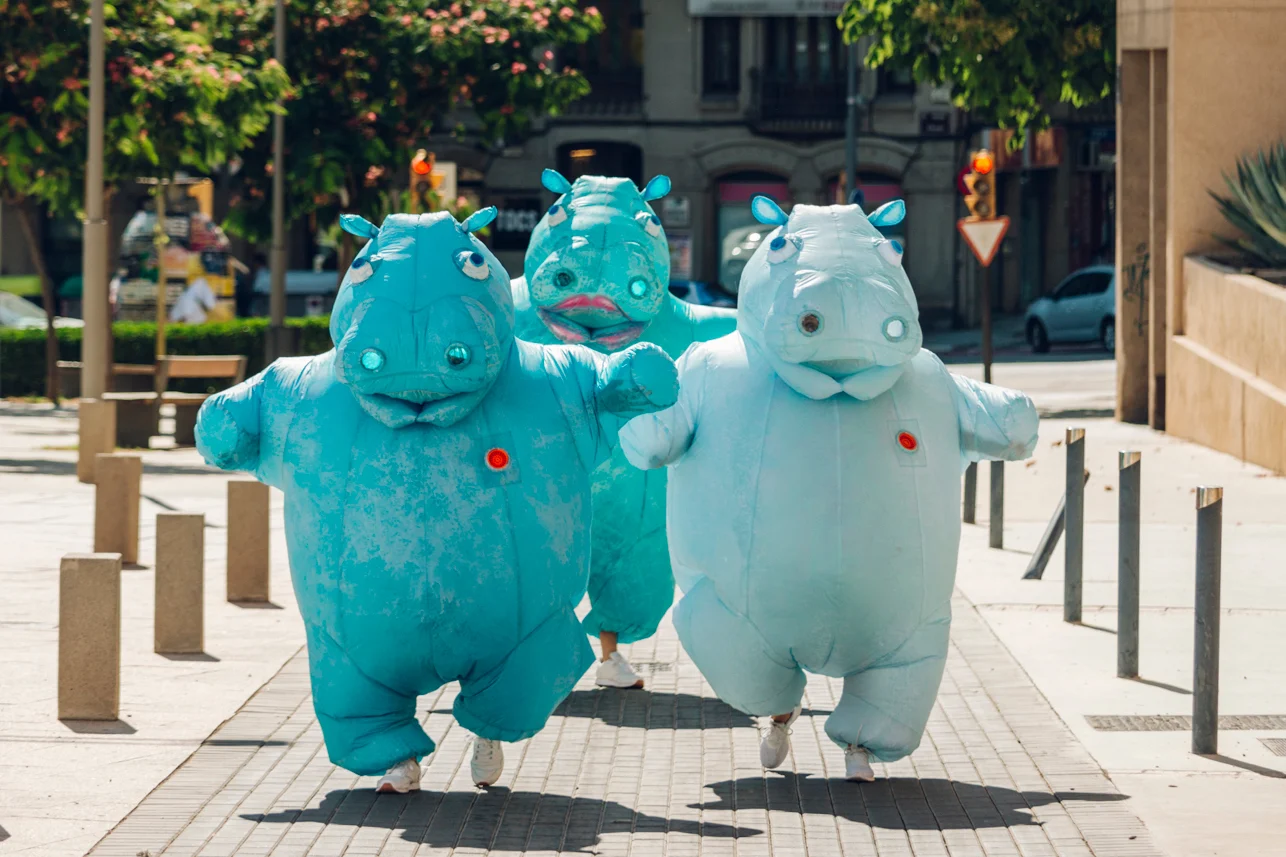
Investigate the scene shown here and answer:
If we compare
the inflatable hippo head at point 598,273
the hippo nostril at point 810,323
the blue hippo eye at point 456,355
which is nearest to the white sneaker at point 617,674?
the inflatable hippo head at point 598,273

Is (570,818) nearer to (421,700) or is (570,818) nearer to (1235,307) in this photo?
(421,700)

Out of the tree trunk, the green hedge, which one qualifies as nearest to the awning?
the green hedge

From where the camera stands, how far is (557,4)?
30062 mm

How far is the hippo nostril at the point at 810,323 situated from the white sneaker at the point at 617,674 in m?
2.80

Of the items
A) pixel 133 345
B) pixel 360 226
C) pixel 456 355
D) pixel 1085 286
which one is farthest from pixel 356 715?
pixel 1085 286

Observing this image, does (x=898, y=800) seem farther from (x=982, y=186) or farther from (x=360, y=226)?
(x=982, y=186)

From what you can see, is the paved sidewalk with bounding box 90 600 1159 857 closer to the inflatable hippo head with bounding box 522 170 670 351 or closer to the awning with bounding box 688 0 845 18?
the inflatable hippo head with bounding box 522 170 670 351

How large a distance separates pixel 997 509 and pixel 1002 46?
10.8 meters

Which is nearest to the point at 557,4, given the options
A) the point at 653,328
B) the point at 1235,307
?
the point at 1235,307

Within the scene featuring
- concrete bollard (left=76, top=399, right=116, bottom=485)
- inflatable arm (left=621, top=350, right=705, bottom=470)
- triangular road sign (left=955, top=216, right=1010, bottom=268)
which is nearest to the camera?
inflatable arm (left=621, top=350, right=705, bottom=470)

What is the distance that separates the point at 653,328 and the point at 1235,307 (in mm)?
11142

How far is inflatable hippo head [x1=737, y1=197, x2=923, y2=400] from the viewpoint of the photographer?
23.1ft

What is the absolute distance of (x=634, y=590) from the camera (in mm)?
9164

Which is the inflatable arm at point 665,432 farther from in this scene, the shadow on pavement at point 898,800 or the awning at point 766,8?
the awning at point 766,8
